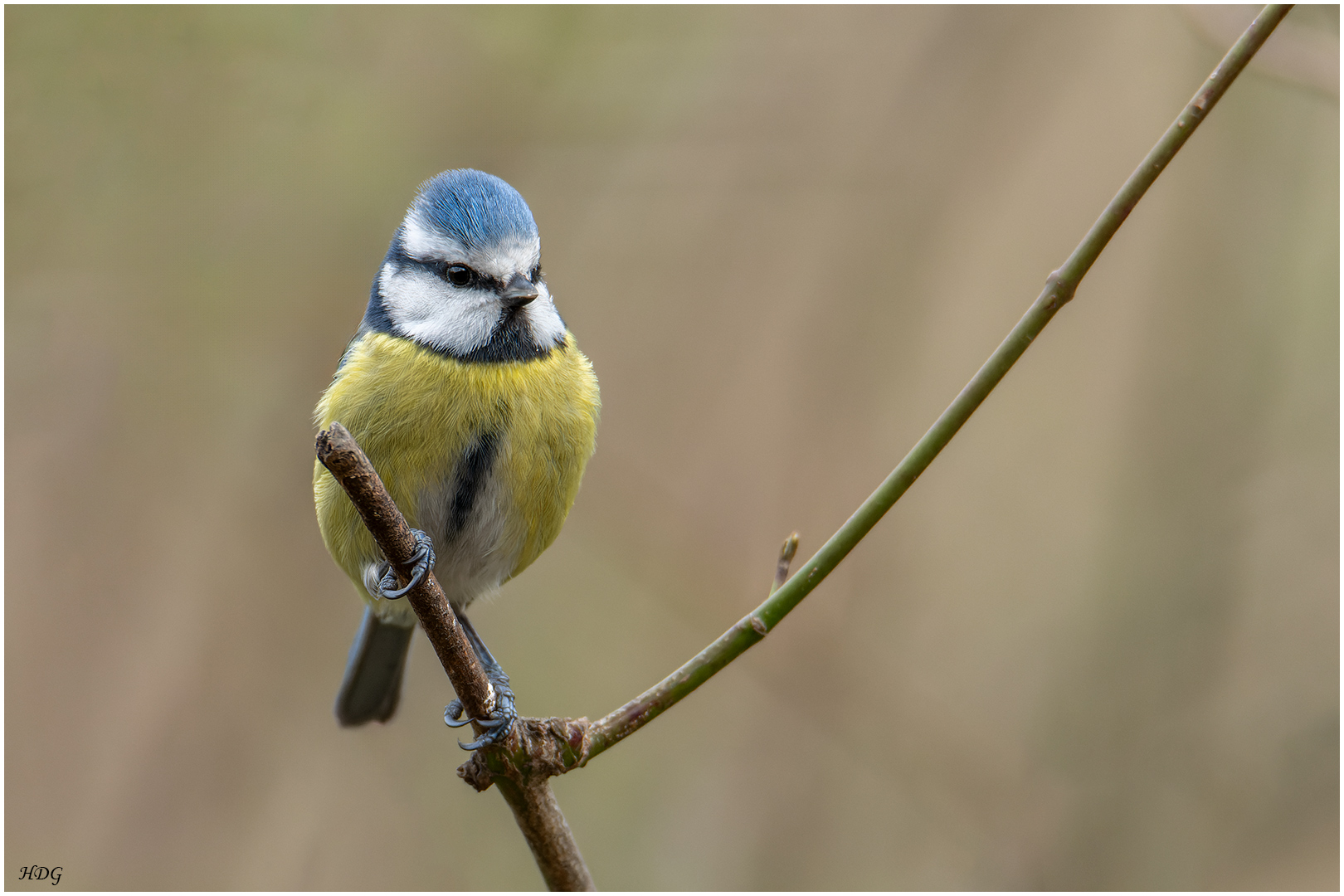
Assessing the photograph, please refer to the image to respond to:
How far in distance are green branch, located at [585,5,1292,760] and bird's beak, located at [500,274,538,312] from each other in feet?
3.39

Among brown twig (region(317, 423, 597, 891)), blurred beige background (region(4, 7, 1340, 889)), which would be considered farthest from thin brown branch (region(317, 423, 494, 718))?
blurred beige background (region(4, 7, 1340, 889))

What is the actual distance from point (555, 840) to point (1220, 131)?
323cm

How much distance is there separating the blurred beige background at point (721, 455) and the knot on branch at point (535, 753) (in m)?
1.76

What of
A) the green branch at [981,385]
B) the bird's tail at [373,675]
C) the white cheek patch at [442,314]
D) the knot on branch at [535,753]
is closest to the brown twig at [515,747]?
the knot on branch at [535,753]

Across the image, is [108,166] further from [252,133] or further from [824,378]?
[824,378]

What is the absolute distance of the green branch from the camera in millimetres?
1398

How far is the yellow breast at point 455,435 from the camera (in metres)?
2.34

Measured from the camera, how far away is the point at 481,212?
7.87ft

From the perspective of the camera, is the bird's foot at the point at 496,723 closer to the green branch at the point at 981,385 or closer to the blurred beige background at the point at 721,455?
the green branch at the point at 981,385

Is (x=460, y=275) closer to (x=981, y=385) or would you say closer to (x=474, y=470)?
(x=474, y=470)

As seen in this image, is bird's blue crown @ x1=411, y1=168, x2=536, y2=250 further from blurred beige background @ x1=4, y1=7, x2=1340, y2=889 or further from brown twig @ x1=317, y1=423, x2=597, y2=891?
blurred beige background @ x1=4, y1=7, x2=1340, y2=889

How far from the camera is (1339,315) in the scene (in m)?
3.17

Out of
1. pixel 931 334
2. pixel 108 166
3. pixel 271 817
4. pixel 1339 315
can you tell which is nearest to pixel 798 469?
pixel 931 334

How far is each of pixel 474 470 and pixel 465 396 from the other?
17 cm
